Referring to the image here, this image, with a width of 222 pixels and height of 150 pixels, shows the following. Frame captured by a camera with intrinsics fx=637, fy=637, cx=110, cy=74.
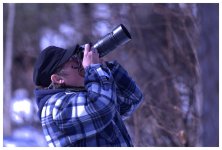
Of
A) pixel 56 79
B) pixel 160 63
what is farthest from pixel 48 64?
pixel 160 63

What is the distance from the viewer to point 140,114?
6.71 meters

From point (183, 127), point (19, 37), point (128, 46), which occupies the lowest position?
point (183, 127)

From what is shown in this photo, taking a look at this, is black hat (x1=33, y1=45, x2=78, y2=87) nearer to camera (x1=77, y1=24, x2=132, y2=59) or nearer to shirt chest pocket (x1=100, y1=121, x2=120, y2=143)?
camera (x1=77, y1=24, x2=132, y2=59)

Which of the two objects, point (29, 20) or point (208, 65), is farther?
point (29, 20)

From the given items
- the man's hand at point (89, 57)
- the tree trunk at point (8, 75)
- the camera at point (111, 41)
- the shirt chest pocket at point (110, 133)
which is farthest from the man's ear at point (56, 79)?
the tree trunk at point (8, 75)

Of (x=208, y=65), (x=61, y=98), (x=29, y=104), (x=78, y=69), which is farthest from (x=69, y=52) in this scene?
(x=29, y=104)

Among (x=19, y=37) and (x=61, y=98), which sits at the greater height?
(x=19, y=37)

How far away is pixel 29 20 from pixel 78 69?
14.4m

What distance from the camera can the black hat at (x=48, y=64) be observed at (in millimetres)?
3932

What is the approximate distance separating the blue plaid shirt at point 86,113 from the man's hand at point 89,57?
76 millimetres

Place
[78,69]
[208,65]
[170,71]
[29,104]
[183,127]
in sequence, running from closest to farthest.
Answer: [208,65] → [78,69] → [183,127] → [170,71] → [29,104]

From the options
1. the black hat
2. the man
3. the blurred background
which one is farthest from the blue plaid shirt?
the blurred background

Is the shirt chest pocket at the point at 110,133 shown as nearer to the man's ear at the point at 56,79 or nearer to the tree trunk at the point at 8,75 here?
the man's ear at the point at 56,79

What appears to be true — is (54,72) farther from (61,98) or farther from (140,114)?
(140,114)
